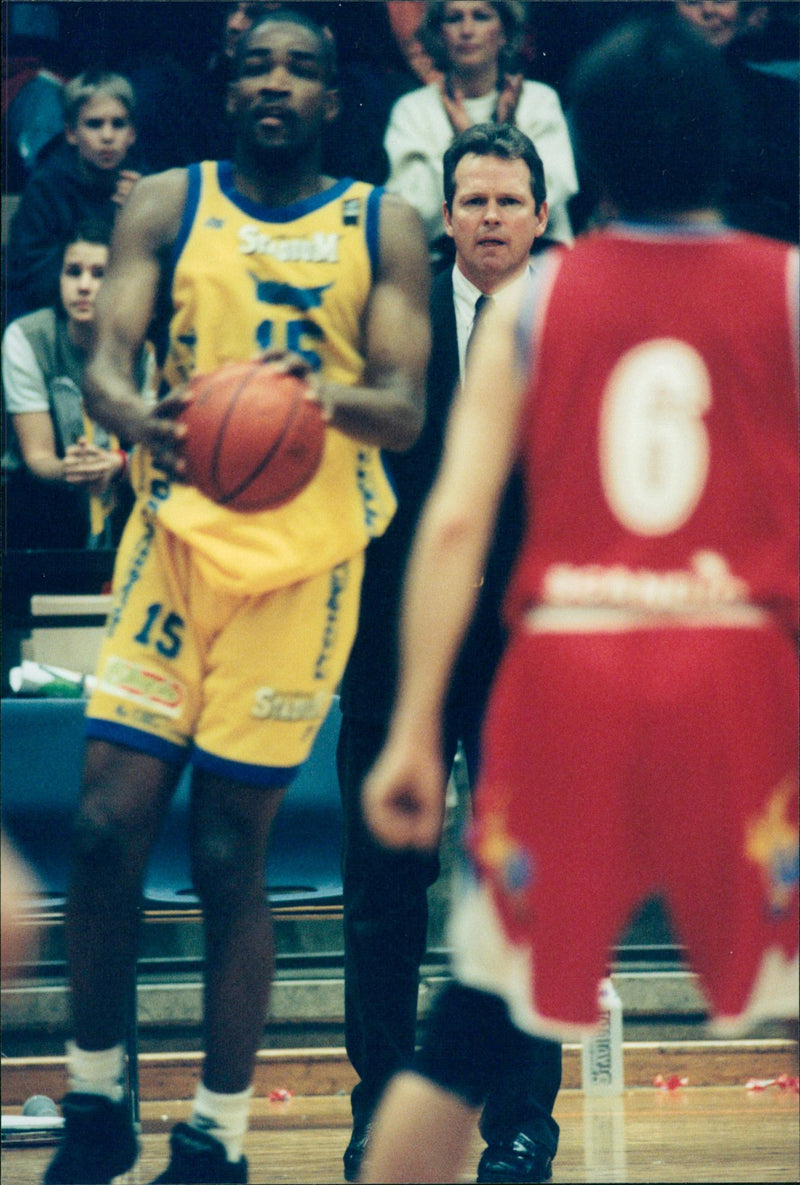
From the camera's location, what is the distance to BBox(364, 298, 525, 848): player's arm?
216 cm

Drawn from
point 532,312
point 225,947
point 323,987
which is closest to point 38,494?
point 323,987

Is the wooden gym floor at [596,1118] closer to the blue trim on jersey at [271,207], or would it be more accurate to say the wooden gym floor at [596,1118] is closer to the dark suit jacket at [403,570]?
the dark suit jacket at [403,570]

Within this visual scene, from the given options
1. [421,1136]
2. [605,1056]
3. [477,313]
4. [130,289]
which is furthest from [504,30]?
[421,1136]

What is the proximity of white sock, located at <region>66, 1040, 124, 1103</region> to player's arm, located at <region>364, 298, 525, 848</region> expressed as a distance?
1022 millimetres

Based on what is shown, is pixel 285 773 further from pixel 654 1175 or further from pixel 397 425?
pixel 654 1175

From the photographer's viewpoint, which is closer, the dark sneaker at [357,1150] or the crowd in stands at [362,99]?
the dark sneaker at [357,1150]

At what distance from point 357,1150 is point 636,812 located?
1.77m

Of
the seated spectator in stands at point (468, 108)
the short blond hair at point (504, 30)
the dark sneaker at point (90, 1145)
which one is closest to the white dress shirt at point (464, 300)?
the dark sneaker at point (90, 1145)

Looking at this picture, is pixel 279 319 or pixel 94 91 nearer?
pixel 279 319

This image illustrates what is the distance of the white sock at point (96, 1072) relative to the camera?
116 inches

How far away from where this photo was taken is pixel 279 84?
321 centimetres

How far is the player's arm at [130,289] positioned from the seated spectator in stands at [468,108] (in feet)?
9.05

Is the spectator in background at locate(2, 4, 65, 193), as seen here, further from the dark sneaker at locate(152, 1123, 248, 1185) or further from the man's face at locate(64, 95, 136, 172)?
the dark sneaker at locate(152, 1123, 248, 1185)

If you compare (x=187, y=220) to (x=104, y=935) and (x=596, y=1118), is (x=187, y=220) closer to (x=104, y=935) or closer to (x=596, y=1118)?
(x=104, y=935)
